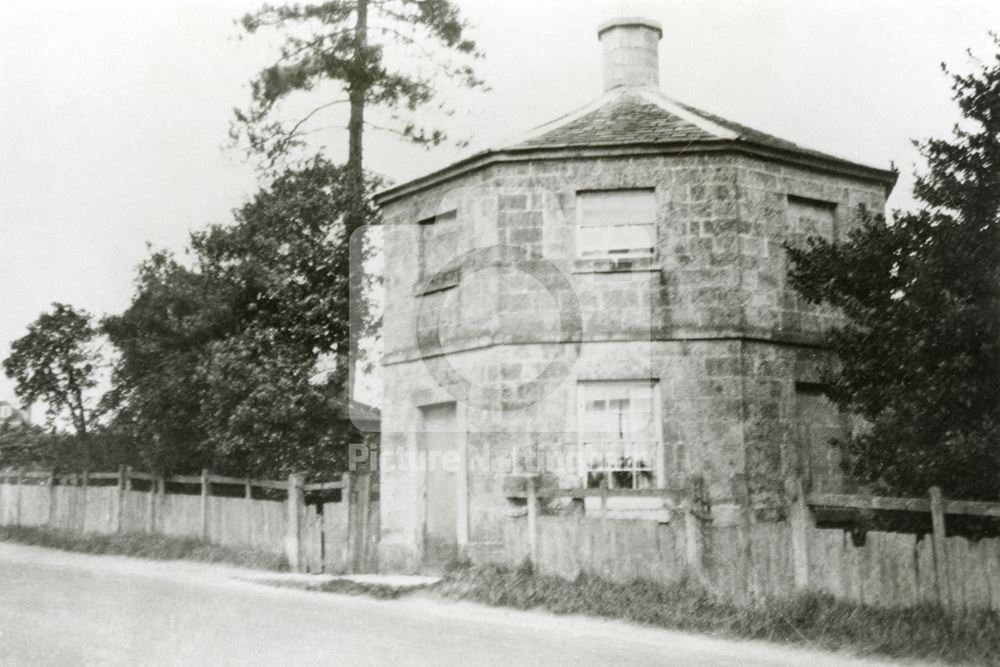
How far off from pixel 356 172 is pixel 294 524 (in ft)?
26.8

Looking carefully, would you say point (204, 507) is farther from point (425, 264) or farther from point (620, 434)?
point (620, 434)

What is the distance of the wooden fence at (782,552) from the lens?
9711mm

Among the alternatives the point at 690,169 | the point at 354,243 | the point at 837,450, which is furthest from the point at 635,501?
the point at 354,243

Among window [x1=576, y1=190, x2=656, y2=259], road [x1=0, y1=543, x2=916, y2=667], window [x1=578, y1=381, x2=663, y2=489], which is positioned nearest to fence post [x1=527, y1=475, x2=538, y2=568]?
road [x1=0, y1=543, x2=916, y2=667]

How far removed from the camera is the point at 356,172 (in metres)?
21.1

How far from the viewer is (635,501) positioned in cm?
1398

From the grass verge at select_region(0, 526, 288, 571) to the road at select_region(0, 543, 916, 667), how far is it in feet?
9.32

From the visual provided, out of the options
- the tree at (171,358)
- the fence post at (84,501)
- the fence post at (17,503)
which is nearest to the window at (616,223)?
the tree at (171,358)

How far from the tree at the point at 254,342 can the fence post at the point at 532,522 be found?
23.7 ft

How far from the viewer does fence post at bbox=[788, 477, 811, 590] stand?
10508mm

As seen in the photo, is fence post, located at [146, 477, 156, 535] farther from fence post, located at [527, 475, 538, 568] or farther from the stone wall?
fence post, located at [527, 475, 538, 568]

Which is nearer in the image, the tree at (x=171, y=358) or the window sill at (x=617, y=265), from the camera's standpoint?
the window sill at (x=617, y=265)

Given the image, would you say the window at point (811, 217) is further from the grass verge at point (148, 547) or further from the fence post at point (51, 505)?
the fence post at point (51, 505)

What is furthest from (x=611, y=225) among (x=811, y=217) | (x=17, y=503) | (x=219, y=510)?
(x=17, y=503)
